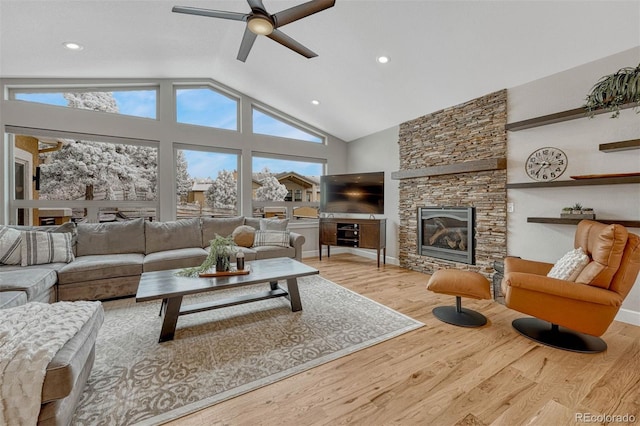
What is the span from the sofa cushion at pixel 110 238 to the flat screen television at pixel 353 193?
128 inches

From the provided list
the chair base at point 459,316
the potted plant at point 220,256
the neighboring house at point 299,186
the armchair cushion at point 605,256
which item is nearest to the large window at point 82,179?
the neighboring house at point 299,186

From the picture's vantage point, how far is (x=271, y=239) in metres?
4.09

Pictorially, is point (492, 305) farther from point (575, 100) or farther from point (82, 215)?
point (82, 215)

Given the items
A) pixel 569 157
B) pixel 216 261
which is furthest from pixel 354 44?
pixel 216 261

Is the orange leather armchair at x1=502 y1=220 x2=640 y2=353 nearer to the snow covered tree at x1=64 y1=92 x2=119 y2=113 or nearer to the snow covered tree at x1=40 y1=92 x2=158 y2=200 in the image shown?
the snow covered tree at x1=40 y1=92 x2=158 y2=200

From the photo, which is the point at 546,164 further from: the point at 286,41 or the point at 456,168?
the point at 286,41

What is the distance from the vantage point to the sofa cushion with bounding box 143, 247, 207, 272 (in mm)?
3213

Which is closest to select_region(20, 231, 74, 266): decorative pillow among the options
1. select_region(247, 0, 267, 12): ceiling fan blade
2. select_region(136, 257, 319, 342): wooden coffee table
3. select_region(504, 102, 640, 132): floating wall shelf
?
select_region(136, 257, 319, 342): wooden coffee table

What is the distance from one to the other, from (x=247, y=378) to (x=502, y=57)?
395cm

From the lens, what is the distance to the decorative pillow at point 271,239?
407 centimetres

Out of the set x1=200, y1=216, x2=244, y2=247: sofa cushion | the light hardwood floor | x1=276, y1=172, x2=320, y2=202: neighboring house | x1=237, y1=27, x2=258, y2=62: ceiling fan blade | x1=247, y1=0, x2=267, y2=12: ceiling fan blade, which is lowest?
the light hardwood floor

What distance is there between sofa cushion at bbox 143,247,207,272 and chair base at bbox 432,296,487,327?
2.96 m

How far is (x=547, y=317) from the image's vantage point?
2076mm

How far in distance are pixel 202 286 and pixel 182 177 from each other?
3.04 m
